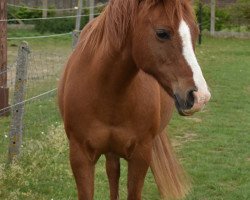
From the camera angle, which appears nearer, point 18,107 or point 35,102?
point 18,107

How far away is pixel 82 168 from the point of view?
11.0ft

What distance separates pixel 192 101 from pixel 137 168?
3.28 ft

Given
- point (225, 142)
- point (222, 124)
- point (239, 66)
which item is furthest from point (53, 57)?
point (225, 142)

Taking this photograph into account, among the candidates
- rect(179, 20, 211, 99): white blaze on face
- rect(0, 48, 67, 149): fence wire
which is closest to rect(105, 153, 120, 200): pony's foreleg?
rect(0, 48, 67, 149): fence wire

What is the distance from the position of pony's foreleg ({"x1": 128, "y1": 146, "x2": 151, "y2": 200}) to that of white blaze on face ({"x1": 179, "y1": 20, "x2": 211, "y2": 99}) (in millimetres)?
923

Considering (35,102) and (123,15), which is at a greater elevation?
(123,15)

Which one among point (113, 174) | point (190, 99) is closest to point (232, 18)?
point (113, 174)

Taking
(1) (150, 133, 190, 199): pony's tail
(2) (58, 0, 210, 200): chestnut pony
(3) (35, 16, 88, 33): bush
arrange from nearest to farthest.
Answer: (2) (58, 0, 210, 200): chestnut pony < (1) (150, 133, 190, 199): pony's tail < (3) (35, 16, 88, 33): bush

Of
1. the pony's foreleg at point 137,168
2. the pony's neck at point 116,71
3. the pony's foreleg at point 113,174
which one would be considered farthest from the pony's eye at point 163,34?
the pony's foreleg at point 113,174

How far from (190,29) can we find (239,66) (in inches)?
456

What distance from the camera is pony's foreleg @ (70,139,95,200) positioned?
3.36 metres

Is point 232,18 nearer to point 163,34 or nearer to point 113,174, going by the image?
point 113,174

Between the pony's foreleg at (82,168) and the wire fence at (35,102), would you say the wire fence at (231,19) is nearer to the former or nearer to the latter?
the wire fence at (35,102)

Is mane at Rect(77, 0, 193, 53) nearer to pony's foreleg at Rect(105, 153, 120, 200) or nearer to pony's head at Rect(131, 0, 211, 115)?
pony's head at Rect(131, 0, 211, 115)
